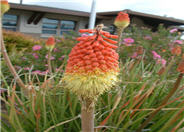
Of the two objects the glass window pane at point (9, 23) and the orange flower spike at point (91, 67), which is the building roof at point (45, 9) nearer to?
the glass window pane at point (9, 23)

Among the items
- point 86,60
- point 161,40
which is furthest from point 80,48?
point 161,40

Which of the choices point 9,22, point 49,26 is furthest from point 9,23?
point 49,26

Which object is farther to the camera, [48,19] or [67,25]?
[67,25]

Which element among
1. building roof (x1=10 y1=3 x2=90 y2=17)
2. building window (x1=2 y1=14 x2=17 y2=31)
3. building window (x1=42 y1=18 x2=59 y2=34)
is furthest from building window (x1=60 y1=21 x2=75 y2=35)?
building window (x1=2 y1=14 x2=17 y2=31)

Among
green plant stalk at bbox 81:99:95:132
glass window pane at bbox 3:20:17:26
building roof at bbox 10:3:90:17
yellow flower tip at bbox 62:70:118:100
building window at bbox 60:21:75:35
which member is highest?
building roof at bbox 10:3:90:17

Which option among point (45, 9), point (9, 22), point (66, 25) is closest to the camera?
point (45, 9)

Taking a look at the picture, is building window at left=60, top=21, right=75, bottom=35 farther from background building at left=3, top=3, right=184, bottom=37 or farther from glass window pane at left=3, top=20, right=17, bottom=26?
glass window pane at left=3, top=20, right=17, bottom=26

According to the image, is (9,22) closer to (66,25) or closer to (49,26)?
(49,26)
